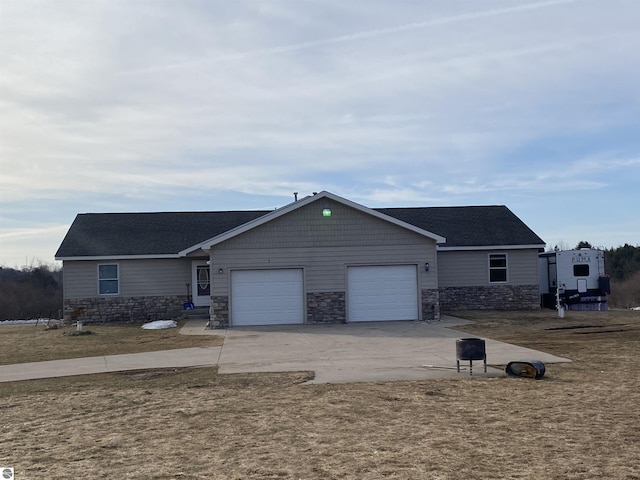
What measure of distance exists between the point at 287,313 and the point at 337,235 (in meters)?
3.13

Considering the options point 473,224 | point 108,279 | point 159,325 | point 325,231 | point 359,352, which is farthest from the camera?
point 473,224

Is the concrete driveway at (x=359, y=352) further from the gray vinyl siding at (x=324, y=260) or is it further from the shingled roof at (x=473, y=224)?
the shingled roof at (x=473, y=224)

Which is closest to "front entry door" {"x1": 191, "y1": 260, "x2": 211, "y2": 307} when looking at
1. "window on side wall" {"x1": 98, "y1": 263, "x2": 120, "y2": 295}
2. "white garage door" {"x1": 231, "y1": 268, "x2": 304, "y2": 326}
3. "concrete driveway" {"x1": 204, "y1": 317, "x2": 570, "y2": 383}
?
"window on side wall" {"x1": 98, "y1": 263, "x2": 120, "y2": 295}

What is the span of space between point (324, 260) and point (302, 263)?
0.75 meters

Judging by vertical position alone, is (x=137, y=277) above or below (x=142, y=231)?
below

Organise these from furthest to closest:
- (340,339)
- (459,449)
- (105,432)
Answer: (340,339)
(105,432)
(459,449)

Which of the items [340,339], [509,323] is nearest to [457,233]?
[509,323]

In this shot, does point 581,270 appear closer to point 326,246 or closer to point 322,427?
point 326,246

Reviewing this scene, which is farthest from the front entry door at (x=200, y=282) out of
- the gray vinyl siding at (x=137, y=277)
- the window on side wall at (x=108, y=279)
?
the window on side wall at (x=108, y=279)

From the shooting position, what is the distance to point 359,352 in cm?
1536

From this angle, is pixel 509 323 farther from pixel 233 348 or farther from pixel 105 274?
pixel 105 274

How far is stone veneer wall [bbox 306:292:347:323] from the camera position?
2278 cm

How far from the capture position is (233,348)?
657 inches

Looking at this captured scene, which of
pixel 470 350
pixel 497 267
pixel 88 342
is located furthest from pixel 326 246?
pixel 470 350
